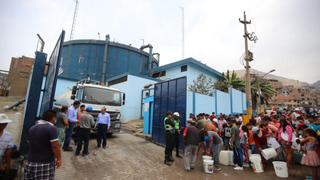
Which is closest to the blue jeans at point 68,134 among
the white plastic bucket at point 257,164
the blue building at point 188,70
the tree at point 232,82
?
the white plastic bucket at point 257,164

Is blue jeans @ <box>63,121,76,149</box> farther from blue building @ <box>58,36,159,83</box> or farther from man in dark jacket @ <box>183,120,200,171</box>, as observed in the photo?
blue building @ <box>58,36,159,83</box>

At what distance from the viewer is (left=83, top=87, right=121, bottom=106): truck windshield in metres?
9.93

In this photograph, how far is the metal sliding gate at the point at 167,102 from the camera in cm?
943

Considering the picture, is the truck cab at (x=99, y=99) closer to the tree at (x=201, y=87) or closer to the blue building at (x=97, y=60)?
the tree at (x=201, y=87)

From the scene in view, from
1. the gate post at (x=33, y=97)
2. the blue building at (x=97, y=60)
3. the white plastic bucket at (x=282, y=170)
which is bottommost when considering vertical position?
the white plastic bucket at (x=282, y=170)

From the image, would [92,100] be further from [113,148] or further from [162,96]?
[162,96]

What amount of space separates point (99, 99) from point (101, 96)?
0.22 m

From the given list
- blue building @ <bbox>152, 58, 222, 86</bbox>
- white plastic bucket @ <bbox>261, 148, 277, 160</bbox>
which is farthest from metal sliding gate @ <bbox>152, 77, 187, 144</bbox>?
blue building @ <bbox>152, 58, 222, 86</bbox>

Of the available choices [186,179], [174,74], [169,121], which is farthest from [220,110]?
[186,179]

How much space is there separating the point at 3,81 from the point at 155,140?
3668 centimetres

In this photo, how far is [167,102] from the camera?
10.6 m

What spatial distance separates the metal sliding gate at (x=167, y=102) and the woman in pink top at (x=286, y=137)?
3.95m

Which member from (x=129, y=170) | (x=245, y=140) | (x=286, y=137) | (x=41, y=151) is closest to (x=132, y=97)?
(x=129, y=170)

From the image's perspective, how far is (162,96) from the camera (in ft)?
36.8
